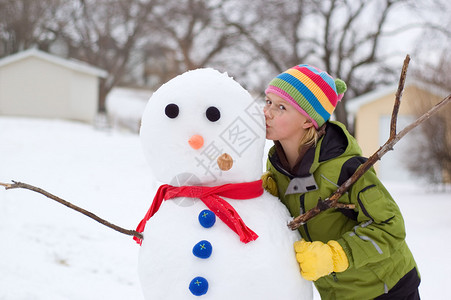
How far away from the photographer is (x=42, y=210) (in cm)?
534

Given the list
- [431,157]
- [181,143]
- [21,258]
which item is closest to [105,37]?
[431,157]

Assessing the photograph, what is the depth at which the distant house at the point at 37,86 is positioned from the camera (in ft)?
61.0

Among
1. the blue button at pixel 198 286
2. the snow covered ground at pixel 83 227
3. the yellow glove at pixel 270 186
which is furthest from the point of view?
the snow covered ground at pixel 83 227

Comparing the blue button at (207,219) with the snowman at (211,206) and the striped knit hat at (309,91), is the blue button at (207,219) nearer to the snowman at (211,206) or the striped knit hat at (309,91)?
the snowman at (211,206)

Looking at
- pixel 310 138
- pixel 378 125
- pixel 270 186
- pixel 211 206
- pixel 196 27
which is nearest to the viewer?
pixel 211 206

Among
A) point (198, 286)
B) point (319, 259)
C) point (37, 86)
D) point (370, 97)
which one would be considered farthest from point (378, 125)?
point (198, 286)

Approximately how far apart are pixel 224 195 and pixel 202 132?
0.84 ft

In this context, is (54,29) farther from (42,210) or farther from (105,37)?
(42,210)

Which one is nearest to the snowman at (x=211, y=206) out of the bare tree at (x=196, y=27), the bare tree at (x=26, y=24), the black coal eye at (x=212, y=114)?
the black coal eye at (x=212, y=114)

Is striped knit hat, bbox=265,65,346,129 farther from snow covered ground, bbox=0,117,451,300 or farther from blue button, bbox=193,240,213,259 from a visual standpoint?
snow covered ground, bbox=0,117,451,300

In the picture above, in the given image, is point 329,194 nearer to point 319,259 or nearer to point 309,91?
point 319,259

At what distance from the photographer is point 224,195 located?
169 cm

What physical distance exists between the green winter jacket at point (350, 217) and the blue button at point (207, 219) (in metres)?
0.42

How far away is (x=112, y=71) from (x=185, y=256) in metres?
26.5
